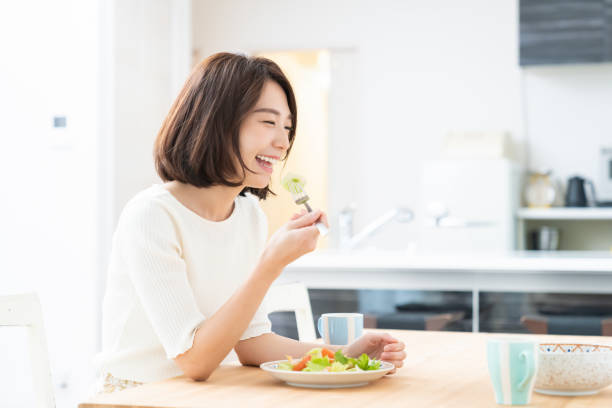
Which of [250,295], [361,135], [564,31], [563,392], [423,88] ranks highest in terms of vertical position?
[564,31]

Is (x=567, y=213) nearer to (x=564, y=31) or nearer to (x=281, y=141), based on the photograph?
(x=564, y=31)

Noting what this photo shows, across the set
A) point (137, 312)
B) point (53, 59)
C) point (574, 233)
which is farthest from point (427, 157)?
point (137, 312)

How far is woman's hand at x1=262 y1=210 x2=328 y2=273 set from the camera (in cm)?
127

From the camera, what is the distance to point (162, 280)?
1303 millimetres

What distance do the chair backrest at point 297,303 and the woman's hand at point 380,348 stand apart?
596 millimetres

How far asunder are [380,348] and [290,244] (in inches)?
10.2

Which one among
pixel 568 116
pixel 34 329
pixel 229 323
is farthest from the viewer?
pixel 568 116

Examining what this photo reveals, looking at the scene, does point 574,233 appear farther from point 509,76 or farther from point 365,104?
point 365,104

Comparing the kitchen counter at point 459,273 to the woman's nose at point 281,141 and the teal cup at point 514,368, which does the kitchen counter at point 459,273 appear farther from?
the teal cup at point 514,368

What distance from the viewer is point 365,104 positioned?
220 inches

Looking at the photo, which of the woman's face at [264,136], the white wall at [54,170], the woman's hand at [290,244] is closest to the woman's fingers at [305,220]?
the woman's hand at [290,244]

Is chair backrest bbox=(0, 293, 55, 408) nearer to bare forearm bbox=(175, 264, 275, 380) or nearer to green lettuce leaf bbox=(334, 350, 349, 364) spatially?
bare forearm bbox=(175, 264, 275, 380)

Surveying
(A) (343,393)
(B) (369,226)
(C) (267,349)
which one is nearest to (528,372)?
(A) (343,393)

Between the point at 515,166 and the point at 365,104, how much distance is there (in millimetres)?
1200
